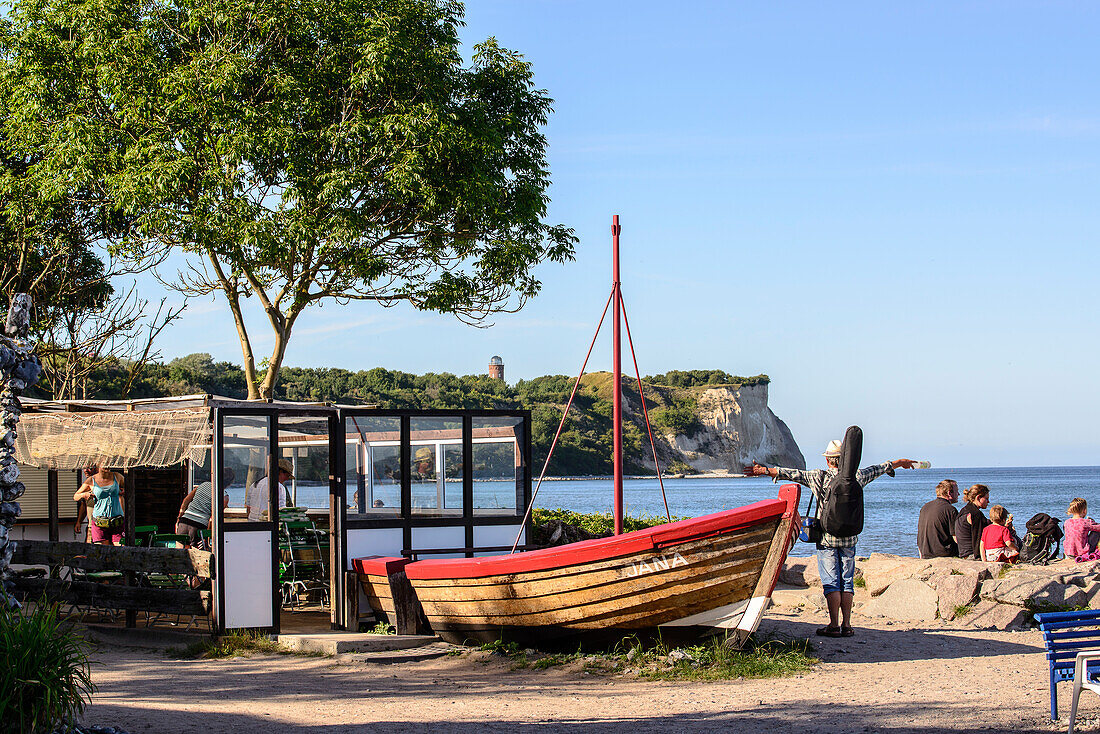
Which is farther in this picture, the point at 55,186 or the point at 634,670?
the point at 55,186

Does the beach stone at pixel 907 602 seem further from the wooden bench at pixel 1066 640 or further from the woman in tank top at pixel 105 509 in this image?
the woman in tank top at pixel 105 509

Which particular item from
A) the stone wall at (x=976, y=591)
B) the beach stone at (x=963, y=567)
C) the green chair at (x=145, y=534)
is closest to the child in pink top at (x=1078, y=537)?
the stone wall at (x=976, y=591)

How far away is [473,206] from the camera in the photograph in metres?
15.4

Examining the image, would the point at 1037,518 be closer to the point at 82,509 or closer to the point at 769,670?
the point at 769,670

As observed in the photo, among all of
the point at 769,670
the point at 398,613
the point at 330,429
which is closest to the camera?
the point at 769,670

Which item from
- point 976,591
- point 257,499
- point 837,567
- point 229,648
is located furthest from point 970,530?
point 229,648

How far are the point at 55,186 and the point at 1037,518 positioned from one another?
13917mm

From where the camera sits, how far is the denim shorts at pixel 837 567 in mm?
9516

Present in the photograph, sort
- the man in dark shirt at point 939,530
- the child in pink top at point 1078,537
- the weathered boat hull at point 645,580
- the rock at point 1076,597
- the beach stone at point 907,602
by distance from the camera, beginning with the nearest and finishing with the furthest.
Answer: the weathered boat hull at point 645,580 < the rock at point 1076,597 < the beach stone at point 907,602 < the man in dark shirt at point 939,530 < the child in pink top at point 1078,537

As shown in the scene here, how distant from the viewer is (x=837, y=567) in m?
9.54

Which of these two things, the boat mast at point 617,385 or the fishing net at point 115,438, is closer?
the boat mast at point 617,385

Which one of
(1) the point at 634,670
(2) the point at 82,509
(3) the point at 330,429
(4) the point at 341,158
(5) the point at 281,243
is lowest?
(1) the point at 634,670

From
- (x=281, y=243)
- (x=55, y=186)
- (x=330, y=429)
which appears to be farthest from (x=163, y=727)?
(x=55, y=186)

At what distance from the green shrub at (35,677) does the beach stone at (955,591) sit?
28.8 feet
